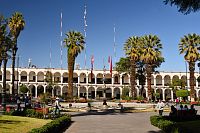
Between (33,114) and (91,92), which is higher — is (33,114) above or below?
below

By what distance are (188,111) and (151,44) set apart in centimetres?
3424

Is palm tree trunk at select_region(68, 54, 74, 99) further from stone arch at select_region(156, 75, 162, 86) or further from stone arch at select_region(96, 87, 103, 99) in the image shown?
stone arch at select_region(156, 75, 162, 86)

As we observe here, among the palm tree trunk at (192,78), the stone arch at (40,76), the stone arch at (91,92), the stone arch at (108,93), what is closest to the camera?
the palm tree trunk at (192,78)

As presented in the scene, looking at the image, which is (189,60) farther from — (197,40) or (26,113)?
(26,113)

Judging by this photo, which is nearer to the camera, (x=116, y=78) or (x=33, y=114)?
(x=33, y=114)

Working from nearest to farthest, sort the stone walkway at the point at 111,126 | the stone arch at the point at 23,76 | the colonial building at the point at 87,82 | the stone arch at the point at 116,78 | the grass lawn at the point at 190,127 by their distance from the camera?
the grass lawn at the point at 190,127
the stone walkway at the point at 111,126
the colonial building at the point at 87,82
the stone arch at the point at 23,76
the stone arch at the point at 116,78

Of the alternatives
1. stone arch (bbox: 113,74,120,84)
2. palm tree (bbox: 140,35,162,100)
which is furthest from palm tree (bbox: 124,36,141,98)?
stone arch (bbox: 113,74,120,84)

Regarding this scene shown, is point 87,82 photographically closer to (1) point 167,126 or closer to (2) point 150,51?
(2) point 150,51

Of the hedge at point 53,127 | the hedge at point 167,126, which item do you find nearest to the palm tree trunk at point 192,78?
the hedge at point 167,126

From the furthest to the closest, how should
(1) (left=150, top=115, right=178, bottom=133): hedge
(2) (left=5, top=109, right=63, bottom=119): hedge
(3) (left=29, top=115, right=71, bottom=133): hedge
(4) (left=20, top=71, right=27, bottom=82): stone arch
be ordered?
1. (4) (left=20, top=71, right=27, bottom=82): stone arch
2. (2) (left=5, top=109, right=63, bottom=119): hedge
3. (1) (left=150, top=115, right=178, bottom=133): hedge
4. (3) (left=29, top=115, right=71, bottom=133): hedge

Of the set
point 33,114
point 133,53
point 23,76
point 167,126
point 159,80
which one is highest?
point 133,53

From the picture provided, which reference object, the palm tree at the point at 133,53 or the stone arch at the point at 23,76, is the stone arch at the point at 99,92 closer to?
the stone arch at the point at 23,76

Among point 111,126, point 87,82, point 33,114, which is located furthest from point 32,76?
point 111,126

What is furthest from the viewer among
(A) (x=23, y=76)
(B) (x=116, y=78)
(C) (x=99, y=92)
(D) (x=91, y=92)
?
(B) (x=116, y=78)
